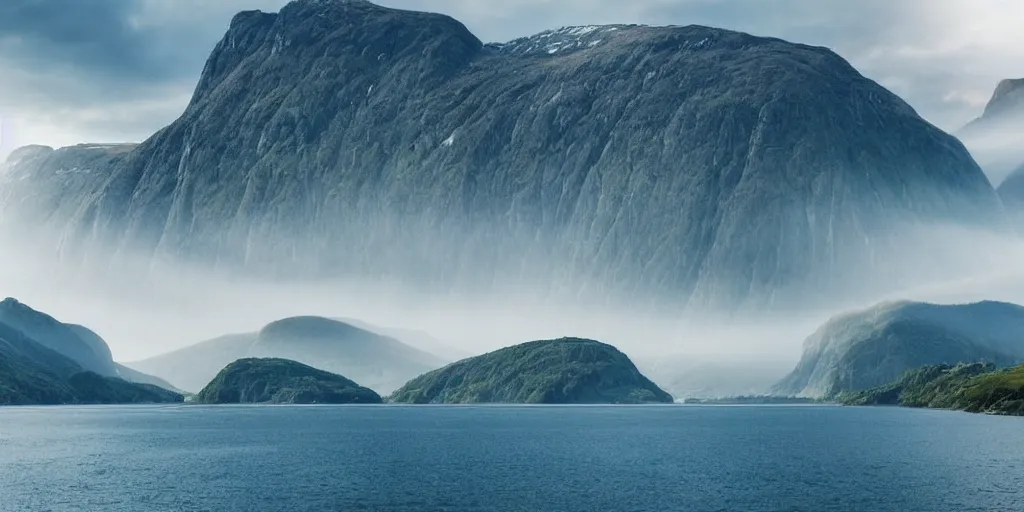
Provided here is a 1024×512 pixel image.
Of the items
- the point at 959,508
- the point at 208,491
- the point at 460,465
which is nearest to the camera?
the point at 959,508

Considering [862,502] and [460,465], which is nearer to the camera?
[862,502]

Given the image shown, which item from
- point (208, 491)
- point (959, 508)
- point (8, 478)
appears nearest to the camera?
point (959, 508)

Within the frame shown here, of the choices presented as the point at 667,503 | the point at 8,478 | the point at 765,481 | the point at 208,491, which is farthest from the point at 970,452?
the point at 8,478

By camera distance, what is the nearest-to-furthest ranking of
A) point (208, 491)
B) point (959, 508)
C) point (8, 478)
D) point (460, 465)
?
point (959, 508)
point (208, 491)
point (8, 478)
point (460, 465)

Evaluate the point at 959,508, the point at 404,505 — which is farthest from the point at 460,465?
the point at 959,508

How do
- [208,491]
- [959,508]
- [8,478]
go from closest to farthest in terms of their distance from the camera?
1. [959,508]
2. [208,491]
3. [8,478]

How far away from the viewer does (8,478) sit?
163m

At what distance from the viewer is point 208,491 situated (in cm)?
14738

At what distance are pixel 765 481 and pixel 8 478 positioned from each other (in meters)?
102

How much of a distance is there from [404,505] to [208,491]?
2929 cm

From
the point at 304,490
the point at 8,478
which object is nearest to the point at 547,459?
the point at 304,490

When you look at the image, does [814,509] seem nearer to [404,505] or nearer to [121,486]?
[404,505]

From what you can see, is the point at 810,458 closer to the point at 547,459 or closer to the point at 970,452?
the point at 970,452

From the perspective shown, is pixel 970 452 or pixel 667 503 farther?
pixel 970 452
